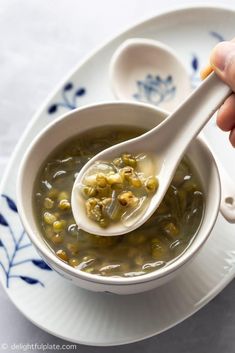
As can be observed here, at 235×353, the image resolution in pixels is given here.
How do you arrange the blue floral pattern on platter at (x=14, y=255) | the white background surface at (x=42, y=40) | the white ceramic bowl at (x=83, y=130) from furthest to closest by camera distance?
the white background surface at (x=42, y=40) < the blue floral pattern on platter at (x=14, y=255) < the white ceramic bowl at (x=83, y=130)

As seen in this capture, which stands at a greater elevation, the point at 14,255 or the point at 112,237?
the point at 112,237

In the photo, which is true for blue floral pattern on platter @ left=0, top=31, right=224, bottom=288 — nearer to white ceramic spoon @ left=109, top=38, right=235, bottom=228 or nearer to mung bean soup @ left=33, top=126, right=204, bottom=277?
white ceramic spoon @ left=109, top=38, right=235, bottom=228

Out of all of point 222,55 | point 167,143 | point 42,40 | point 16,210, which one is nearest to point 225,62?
point 222,55

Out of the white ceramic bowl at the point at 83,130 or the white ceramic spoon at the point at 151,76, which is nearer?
the white ceramic bowl at the point at 83,130

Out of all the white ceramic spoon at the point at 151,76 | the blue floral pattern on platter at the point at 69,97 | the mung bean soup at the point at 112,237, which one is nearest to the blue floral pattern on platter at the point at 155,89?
the white ceramic spoon at the point at 151,76

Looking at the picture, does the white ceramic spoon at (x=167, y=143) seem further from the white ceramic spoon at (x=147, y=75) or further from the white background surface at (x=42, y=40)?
the white background surface at (x=42, y=40)

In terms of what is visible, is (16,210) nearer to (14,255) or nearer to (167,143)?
(14,255)

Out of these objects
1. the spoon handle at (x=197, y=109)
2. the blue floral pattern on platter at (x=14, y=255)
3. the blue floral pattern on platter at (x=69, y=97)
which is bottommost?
the blue floral pattern on platter at (x=14, y=255)

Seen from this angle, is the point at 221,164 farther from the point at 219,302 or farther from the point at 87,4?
the point at 87,4
